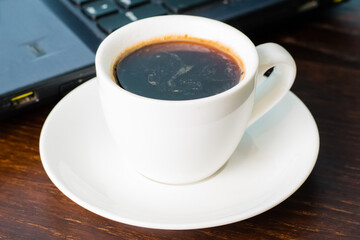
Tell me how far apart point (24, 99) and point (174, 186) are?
21 cm

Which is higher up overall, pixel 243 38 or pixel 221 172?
pixel 243 38

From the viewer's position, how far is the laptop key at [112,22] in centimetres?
64

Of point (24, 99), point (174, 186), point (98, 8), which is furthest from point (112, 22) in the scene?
point (174, 186)

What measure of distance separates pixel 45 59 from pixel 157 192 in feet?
0.74

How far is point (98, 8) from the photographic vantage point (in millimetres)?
672

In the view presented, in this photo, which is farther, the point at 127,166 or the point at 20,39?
the point at 20,39

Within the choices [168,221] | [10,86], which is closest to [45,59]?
[10,86]

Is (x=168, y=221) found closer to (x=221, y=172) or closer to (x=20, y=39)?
(x=221, y=172)

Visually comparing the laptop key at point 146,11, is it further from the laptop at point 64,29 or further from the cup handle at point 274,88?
the cup handle at point 274,88

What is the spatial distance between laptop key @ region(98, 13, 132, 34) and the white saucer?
0.30 ft

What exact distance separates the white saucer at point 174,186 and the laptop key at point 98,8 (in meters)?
0.12

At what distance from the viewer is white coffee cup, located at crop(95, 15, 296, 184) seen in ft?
1.40

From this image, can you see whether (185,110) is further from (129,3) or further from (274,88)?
(129,3)

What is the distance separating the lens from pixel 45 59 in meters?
0.59
